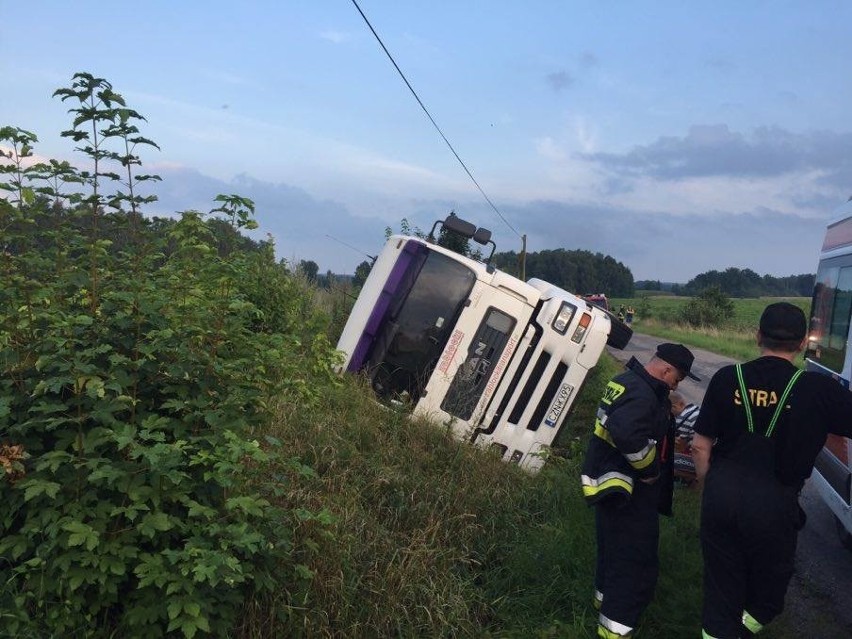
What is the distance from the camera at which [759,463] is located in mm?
3326

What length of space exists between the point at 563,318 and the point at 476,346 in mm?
886

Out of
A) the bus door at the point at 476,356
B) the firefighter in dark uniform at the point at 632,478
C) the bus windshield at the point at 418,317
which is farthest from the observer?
the bus windshield at the point at 418,317

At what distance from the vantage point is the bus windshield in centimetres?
676

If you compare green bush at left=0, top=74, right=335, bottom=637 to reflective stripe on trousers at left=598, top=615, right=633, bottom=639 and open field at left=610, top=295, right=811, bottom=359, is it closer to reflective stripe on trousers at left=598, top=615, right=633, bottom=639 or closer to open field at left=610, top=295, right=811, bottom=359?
reflective stripe on trousers at left=598, top=615, right=633, bottom=639

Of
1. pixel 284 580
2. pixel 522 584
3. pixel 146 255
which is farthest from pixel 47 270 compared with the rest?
pixel 522 584

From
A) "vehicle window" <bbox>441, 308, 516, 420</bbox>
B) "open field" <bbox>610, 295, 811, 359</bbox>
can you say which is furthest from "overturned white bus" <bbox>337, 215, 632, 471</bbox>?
"open field" <bbox>610, 295, 811, 359</bbox>

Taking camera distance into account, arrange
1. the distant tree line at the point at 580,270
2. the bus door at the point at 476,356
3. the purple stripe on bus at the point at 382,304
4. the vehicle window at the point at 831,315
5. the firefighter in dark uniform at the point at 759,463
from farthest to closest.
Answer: the distant tree line at the point at 580,270 < the purple stripe on bus at the point at 382,304 < the bus door at the point at 476,356 < the vehicle window at the point at 831,315 < the firefighter in dark uniform at the point at 759,463

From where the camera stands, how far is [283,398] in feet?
18.8

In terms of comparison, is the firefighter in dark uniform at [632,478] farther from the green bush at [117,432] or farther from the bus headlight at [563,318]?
the bus headlight at [563,318]

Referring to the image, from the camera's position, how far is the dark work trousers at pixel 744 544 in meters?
3.30

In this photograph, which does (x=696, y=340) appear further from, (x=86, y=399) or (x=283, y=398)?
(x=86, y=399)

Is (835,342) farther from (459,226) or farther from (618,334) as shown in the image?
(459,226)

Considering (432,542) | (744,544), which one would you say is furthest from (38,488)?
(744,544)

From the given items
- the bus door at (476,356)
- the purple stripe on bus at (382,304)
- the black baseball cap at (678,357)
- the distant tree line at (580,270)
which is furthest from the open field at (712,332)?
the black baseball cap at (678,357)
